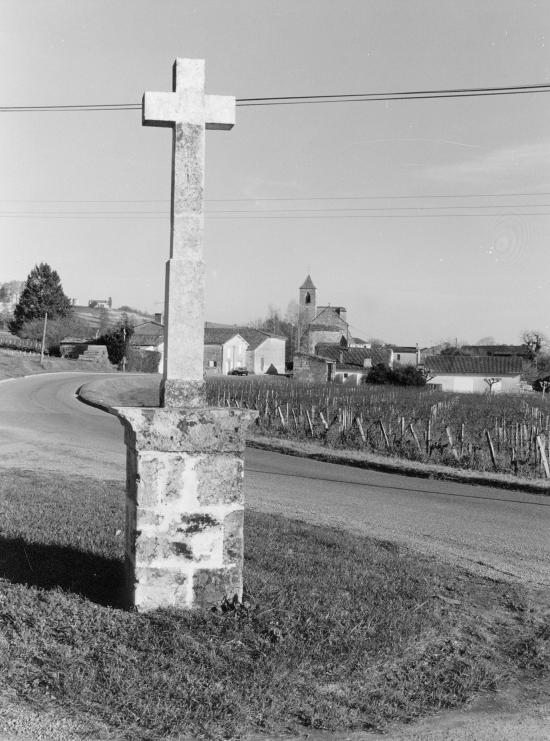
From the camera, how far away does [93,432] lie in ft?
69.1

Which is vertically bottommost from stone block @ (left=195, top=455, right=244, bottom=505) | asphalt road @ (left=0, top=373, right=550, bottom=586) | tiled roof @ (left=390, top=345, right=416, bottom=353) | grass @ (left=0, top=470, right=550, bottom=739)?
asphalt road @ (left=0, top=373, right=550, bottom=586)

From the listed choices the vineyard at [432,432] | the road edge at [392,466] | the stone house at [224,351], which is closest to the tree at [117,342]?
the stone house at [224,351]

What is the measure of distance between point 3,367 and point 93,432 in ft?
113

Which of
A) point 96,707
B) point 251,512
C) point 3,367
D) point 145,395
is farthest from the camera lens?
point 3,367

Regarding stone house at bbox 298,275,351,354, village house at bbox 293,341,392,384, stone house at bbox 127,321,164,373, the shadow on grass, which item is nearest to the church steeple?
stone house at bbox 298,275,351,354

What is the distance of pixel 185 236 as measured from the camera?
4961 mm

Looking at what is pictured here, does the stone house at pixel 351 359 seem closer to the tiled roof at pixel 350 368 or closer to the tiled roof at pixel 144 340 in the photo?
the tiled roof at pixel 350 368

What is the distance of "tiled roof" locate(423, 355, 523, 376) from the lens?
7575cm

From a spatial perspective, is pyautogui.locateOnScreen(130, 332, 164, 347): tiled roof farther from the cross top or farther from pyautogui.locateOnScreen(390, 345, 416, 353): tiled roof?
the cross top

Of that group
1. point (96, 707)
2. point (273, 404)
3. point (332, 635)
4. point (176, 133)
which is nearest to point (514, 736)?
point (332, 635)

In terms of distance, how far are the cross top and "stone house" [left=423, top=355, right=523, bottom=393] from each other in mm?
71427

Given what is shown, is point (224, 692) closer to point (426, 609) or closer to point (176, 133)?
point (426, 609)

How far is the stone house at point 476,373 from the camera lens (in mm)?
75625

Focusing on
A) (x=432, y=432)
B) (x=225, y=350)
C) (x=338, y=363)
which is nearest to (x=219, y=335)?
(x=225, y=350)
